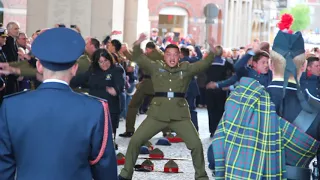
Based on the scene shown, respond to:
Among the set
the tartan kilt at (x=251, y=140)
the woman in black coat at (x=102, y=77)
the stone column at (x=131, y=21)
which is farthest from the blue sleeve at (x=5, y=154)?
the stone column at (x=131, y=21)

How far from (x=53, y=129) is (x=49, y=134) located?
37 mm

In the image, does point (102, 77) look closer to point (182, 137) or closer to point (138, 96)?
point (182, 137)

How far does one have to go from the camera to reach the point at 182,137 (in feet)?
37.7

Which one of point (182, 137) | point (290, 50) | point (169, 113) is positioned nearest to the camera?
point (290, 50)

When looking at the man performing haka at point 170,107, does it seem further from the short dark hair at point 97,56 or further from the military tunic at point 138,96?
the military tunic at point 138,96

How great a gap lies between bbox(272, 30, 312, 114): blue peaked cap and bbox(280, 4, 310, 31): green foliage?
2.48 ft

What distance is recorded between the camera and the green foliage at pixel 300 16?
28.5 ft

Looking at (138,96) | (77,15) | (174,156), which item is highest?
(77,15)

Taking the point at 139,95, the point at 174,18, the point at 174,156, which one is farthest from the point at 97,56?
the point at 174,18

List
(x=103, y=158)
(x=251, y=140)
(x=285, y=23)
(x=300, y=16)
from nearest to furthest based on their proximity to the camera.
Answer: (x=103, y=158), (x=251, y=140), (x=285, y=23), (x=300, y=16)

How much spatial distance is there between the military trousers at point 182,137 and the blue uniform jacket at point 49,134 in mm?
5868

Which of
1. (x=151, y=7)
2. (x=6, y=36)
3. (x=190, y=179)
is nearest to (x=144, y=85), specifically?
(x=6, y=36)

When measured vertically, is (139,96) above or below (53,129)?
below

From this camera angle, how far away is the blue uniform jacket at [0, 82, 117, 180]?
5410 millimetres
